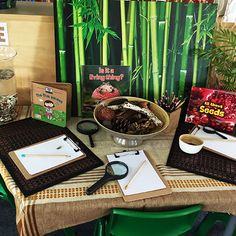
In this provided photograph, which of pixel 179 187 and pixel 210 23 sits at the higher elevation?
Result: pixel 210 23

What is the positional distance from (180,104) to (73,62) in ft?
1.58

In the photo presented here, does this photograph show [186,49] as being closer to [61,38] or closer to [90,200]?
[61,38]

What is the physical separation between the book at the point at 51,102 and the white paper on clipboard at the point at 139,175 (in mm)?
287

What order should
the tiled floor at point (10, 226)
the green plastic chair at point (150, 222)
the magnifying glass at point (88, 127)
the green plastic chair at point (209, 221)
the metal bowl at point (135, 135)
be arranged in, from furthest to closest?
1. the tiled floor at point (10, 226)
2. the green plastic chair at point (209, 221)
3. the magnifying glass at point (88, 127)
4. the metal bowl at point (135, 135)
5. the green plastic chair at point (150, 222)

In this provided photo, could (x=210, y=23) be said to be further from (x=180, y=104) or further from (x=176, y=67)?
(x=180, y=104)

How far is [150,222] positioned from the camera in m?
0.92

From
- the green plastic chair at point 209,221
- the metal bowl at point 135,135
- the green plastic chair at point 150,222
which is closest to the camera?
the green plastic chair at point 150,222

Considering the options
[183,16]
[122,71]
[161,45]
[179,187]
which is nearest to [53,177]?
[179,187]

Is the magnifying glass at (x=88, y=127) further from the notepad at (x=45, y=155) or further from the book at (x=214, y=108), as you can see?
the book at (x=214, y=108)

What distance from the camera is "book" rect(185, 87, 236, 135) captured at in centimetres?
124

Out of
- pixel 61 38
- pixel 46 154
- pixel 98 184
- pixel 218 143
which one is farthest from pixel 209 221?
pixel 61 38

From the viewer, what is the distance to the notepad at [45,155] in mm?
1013

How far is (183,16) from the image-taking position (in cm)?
121

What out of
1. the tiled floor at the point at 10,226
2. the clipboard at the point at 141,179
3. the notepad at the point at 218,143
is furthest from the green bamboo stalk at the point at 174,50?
the tiled floor at the point at 10,226
